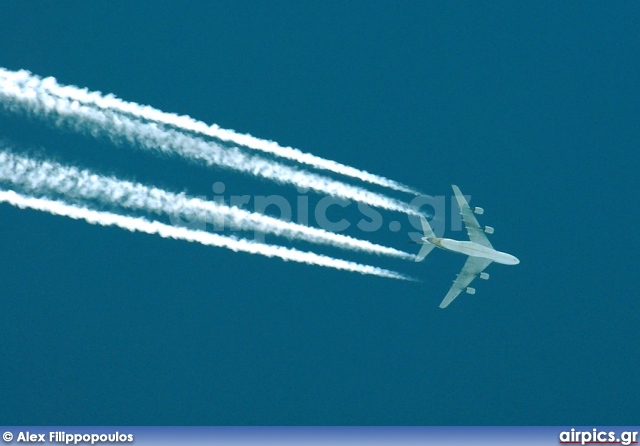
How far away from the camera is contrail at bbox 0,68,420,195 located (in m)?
33.6

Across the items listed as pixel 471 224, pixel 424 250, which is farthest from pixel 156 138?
pixel 471 224

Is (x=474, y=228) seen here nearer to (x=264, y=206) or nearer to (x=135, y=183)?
(x=264, y=206)

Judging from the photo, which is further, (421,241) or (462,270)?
(462,270)

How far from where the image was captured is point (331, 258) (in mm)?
40750

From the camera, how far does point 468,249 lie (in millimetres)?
43188

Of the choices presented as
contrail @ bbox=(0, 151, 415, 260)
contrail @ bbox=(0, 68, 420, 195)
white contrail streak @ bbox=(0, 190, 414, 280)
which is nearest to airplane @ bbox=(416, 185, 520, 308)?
contrail @ bbox=(0, 68, 420, 195)

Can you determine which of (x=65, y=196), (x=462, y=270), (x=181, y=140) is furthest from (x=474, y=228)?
(x=65, y=196)

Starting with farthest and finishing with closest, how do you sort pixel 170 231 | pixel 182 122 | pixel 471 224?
pixel 471 224
pixel 182 122
pixel 170 231

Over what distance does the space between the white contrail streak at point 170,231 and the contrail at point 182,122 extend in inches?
133

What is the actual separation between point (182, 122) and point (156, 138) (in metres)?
1.12

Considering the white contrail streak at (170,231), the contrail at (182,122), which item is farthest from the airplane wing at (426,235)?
the white contrail streak at (170,231)

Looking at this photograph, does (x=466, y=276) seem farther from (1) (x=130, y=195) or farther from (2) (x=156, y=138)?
(1) (x=130, y=195)

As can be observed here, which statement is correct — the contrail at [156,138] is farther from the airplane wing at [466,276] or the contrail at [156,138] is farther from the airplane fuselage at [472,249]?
the airplane wing at [466,276]

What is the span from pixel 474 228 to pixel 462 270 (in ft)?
7.06
